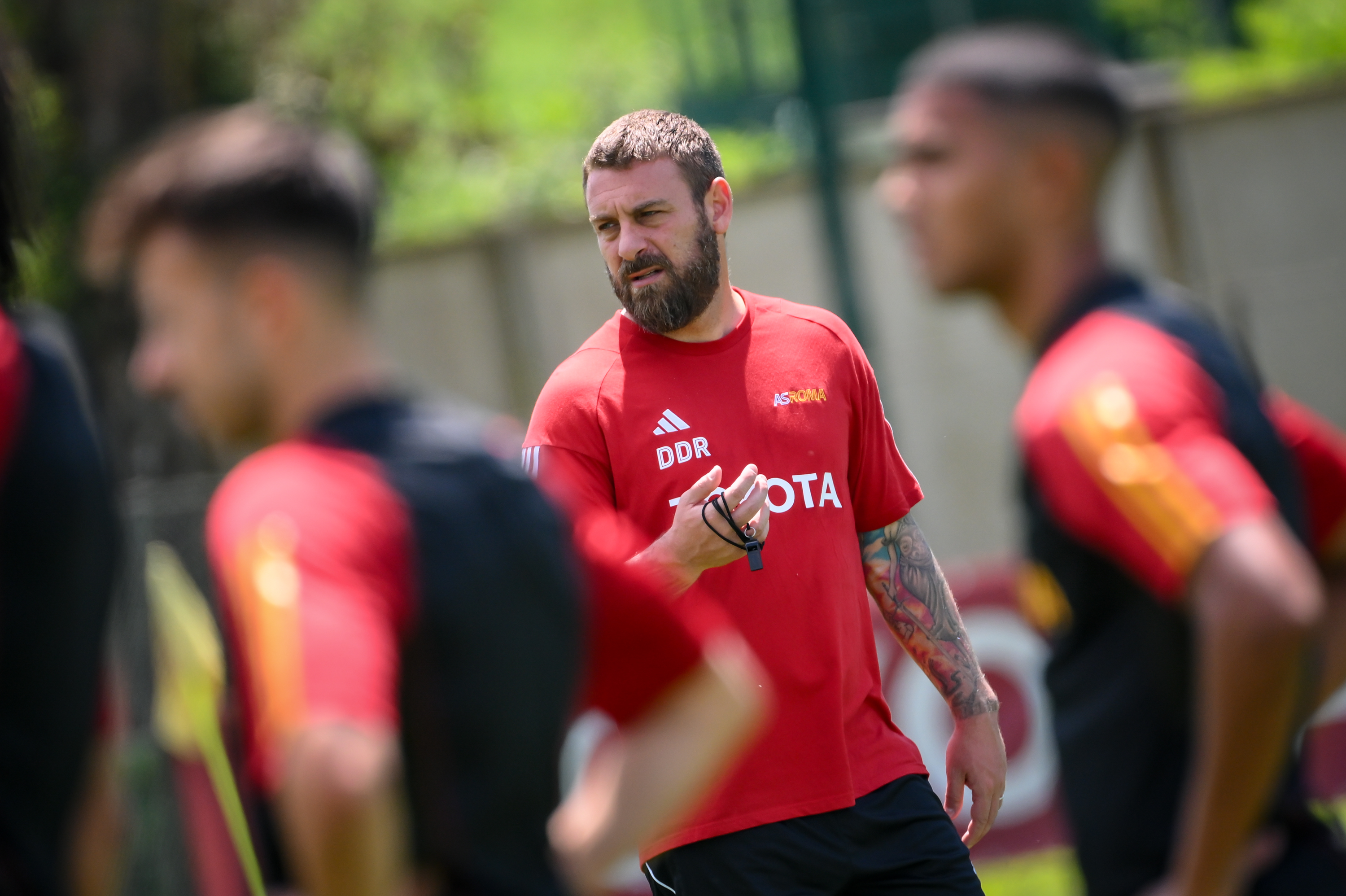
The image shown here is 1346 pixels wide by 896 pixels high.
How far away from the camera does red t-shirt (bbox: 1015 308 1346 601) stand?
2303 mm

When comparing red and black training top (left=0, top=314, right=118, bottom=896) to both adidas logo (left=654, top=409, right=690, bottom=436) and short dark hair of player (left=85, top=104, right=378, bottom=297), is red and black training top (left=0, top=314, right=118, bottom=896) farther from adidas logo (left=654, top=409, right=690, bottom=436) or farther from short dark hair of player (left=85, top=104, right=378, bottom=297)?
adidas logo (left=654, top=409, right=690, bottom=436)

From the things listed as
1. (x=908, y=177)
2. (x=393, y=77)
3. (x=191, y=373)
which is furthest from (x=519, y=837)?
(x=393, y=77)

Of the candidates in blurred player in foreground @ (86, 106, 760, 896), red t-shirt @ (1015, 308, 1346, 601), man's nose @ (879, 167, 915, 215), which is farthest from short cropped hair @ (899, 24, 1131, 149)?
blurred player in foreground @ (86, 106, 760, 896)

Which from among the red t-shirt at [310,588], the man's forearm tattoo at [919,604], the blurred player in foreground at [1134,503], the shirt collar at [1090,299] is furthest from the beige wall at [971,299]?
the red t-shirt at [310,588]

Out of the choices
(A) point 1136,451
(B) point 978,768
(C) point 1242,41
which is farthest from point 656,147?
(C) point 1242,41

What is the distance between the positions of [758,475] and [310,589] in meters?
1.62

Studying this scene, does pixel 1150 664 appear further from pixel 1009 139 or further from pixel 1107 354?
Answer: pixel 1009 139

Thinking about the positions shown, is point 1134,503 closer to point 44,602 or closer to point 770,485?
point 770,485

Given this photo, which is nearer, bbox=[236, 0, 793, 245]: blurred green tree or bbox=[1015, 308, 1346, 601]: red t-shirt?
bbox=[1015, 308, 1346, 601]: red t-shirt

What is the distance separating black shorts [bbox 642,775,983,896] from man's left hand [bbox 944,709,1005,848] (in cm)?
8

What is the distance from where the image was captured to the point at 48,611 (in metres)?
2.13

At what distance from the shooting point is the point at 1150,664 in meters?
2.52

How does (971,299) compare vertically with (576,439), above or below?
below

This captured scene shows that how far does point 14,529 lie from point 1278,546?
Result: 1.85 meters
